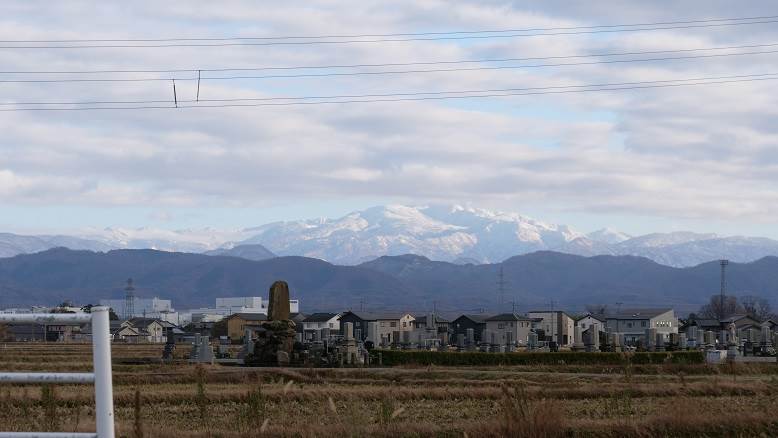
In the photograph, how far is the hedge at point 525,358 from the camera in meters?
50.8

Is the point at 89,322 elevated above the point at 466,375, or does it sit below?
above

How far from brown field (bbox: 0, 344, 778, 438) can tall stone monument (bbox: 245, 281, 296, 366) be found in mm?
5917

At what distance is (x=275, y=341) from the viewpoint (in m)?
49.6

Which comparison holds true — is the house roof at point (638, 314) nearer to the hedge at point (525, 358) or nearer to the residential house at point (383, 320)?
the residential house at point (383, 320)

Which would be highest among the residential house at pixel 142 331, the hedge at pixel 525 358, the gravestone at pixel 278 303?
the gravestone at pixel 278 303

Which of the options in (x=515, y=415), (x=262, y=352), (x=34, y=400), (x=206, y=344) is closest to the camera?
(x=515, y=415)

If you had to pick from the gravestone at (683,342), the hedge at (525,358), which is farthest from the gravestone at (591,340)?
the hedge at (525,358)

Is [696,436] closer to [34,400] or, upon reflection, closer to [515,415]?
[515,415]

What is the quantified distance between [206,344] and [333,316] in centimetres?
8575


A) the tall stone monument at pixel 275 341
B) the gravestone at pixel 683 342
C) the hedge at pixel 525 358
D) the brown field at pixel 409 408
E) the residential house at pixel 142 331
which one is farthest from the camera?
the residential house at pixel 142 331

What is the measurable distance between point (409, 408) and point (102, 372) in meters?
14.7

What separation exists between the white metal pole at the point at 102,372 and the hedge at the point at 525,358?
44907mm

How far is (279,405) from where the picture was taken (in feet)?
66.1

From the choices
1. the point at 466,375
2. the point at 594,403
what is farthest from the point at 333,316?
the point at 594,403
